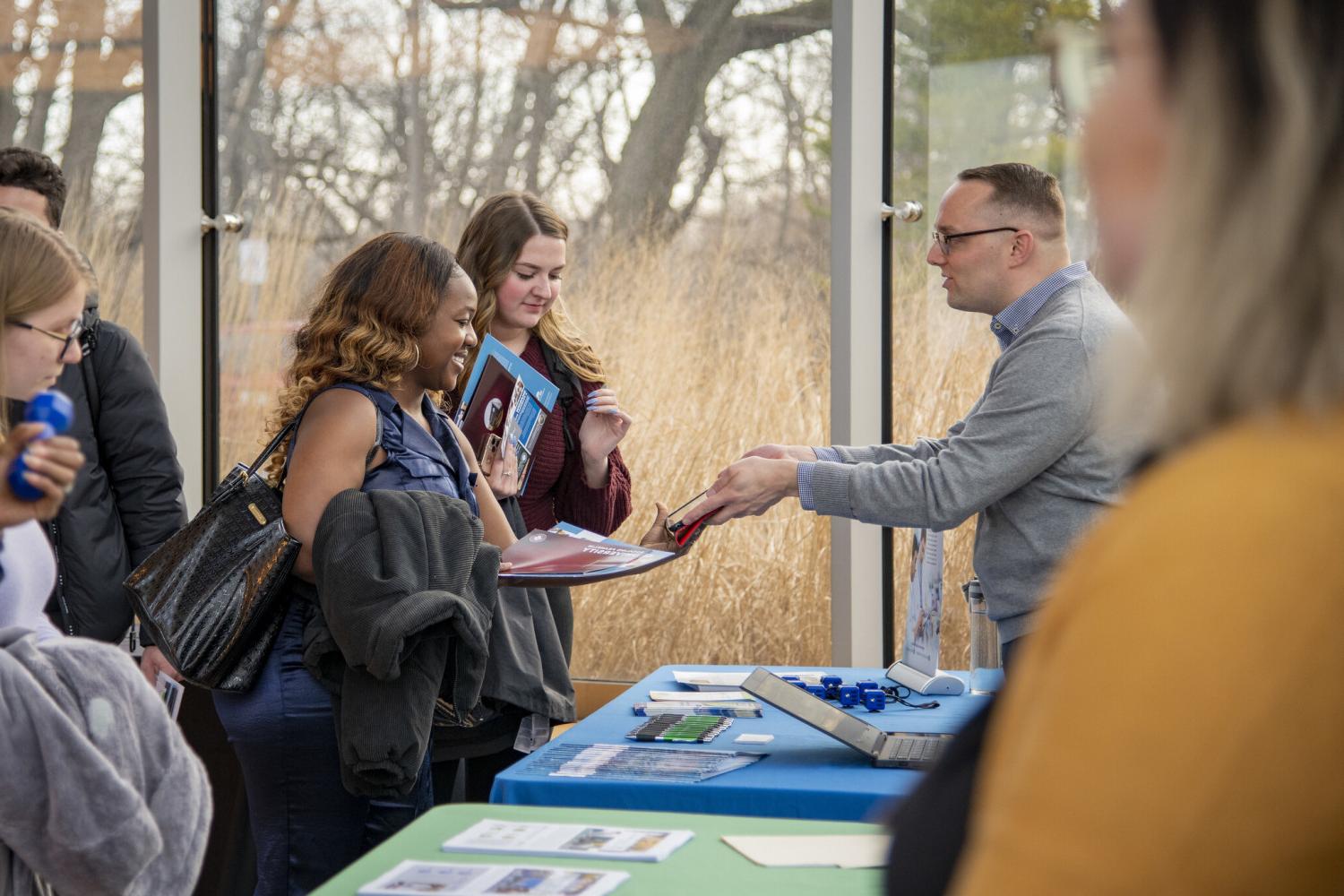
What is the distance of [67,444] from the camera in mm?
1438

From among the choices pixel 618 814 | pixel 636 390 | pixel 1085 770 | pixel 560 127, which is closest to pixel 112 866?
pixel 618 814

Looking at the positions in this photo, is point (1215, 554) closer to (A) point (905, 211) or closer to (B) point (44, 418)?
(B) point (44, 418)

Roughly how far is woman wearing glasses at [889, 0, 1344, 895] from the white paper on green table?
100 cm

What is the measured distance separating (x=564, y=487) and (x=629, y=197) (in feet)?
5.28

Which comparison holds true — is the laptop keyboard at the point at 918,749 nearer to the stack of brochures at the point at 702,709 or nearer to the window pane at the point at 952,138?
the stack of brochures at the point at 702,709

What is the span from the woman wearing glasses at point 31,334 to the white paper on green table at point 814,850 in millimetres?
979

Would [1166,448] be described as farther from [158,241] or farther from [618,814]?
[158,241]

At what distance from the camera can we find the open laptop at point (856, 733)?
2.16 metres

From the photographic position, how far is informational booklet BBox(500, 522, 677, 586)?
2748 mm

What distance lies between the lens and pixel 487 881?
4.89 ft

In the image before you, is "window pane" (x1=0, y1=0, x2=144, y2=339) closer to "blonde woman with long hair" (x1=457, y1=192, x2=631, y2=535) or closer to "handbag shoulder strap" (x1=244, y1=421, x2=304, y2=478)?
"blonde woman with long hair" (x1=457, y1=192, x2=631, y2=535)

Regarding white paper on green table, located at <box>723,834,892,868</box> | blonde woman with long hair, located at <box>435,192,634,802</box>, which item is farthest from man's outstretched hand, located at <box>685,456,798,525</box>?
white paper on green table, located at <box>723,834,892,868</box>

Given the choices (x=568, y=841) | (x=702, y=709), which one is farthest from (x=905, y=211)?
(x=568, y=841)

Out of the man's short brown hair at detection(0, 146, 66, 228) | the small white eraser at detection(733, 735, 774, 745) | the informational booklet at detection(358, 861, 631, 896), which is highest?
the man's short brown hair at detection(0, 146, 66, 228)
